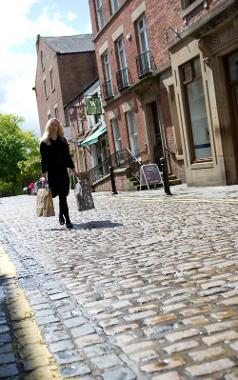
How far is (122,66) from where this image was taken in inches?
853

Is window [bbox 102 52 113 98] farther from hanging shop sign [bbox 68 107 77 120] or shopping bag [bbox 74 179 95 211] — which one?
shopping bag [bbox 74 179 95 211]

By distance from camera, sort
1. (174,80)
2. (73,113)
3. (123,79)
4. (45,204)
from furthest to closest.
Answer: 1. (73,113)
2. (123,79)
3. (174,80)
4. (45,204)

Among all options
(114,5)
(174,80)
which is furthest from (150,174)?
(114,5)

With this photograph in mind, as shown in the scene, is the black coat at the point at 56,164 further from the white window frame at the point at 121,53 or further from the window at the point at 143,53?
the white window frame at the point at 121,53

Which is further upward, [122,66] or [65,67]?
[65,67]

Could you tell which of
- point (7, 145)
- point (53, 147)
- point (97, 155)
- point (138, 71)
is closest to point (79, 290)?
point (53, 147)

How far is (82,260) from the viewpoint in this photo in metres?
5.28

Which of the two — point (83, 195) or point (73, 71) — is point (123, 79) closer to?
point (83, 195)

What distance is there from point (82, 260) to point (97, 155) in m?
25.1

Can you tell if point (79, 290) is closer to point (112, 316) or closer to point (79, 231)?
point (112, 316)

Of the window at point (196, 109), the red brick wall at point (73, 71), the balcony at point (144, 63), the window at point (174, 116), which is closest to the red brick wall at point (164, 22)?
the balcony at point (144, 63)

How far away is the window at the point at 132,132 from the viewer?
2109cm

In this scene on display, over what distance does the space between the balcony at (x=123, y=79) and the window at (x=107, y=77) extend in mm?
1559

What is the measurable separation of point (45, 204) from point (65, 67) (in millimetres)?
27740
